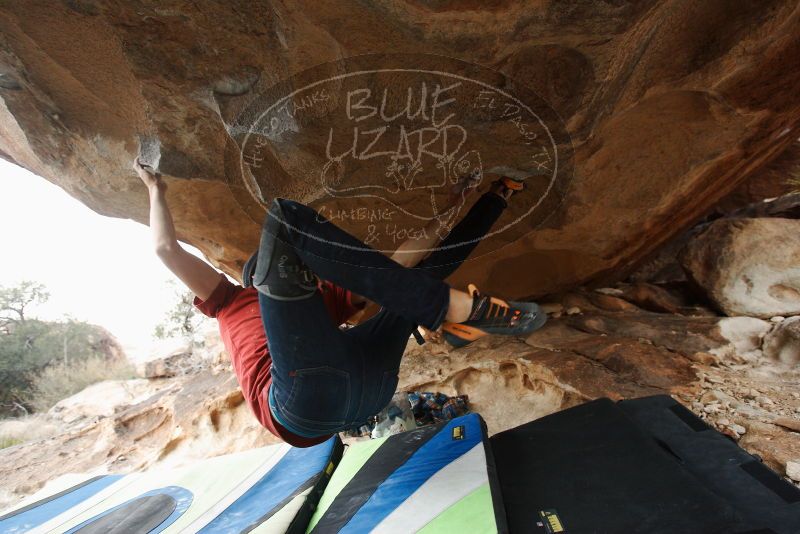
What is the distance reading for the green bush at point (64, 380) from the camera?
7.03 metres

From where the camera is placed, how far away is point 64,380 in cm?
727

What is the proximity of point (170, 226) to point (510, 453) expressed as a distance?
5.92ft

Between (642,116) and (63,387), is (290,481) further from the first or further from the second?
(63,387)

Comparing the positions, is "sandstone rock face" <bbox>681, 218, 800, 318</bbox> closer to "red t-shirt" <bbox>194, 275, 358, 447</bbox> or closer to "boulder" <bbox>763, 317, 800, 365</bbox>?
"boulder" <bbox>763, 317, 800, 365</bbox>

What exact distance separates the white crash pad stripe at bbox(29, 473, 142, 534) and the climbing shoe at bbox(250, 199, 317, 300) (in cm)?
222

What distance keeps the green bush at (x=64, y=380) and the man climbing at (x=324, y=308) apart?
24.2 ft

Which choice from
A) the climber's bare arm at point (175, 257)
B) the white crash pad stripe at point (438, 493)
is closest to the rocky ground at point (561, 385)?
the white crash pad stripe at point (438, 493)

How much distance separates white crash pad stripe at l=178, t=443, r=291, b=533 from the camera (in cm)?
205

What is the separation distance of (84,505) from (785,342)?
4182 mm

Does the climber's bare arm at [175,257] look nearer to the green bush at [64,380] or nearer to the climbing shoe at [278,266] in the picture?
the climbing shoe at [278,266]

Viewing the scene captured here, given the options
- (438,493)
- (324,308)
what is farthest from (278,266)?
(438,493)

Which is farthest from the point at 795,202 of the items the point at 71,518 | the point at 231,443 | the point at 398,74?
the point at 71,518

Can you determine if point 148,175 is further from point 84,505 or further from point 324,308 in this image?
point 84,505

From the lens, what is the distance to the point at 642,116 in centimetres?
197
